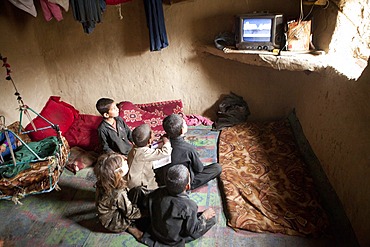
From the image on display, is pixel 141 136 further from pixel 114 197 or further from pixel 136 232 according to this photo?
pixel 136 232

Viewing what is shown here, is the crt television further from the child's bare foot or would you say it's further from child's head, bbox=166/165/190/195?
the child's bare foot

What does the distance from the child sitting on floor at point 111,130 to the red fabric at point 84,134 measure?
619 mm

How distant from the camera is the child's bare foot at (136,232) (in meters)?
2.49

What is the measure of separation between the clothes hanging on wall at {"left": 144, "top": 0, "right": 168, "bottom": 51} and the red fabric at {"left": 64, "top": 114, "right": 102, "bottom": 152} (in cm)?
137

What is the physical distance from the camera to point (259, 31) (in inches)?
136

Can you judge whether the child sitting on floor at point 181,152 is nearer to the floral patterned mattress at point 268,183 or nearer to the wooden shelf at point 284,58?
the floral patterned mattress at point 268,183

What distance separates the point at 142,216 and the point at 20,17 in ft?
10.5

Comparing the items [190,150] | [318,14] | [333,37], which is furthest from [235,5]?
[190,150]

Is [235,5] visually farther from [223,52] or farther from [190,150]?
[190,150]

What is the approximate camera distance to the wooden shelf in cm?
306

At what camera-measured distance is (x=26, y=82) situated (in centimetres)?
400

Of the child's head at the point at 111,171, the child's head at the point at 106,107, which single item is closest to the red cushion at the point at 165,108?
the child's head at the point at 106,107

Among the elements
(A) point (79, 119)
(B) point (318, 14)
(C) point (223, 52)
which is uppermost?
(B) point (318, 14)

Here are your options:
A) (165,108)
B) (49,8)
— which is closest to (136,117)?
(165,108)
